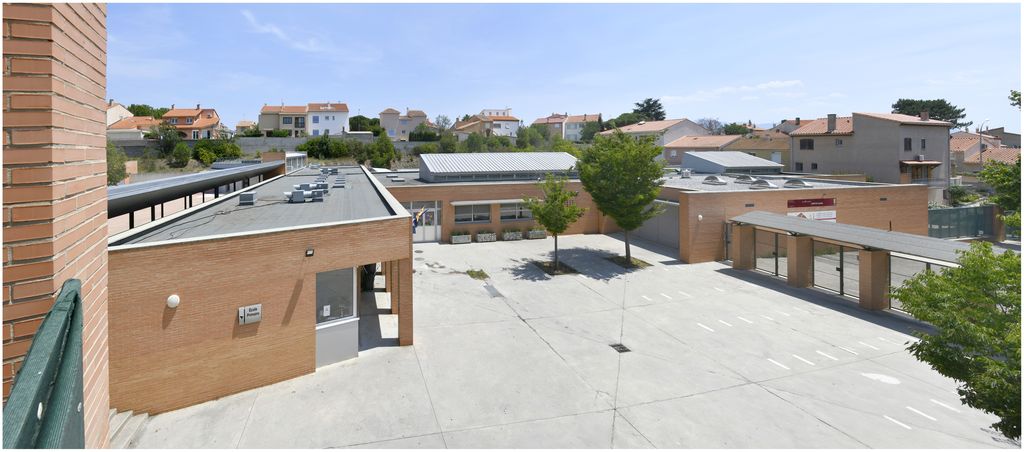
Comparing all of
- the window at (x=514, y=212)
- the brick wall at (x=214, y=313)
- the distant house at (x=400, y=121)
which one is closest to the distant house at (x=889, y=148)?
the window at (x=514, y=212)

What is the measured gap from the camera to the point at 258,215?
15391 millimetres

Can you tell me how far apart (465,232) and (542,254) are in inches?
229

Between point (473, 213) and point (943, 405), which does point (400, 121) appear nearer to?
point (473, 213)

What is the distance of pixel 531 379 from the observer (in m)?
12.3

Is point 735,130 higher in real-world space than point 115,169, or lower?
higher

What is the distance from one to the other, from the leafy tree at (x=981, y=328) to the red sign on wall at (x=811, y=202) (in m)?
20.1

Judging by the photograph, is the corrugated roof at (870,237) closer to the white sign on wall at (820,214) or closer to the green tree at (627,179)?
the white sign on wall at (820,214)

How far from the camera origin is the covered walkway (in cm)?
1744

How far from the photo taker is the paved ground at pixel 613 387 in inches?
386

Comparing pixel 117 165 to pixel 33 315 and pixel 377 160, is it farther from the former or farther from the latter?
pixel 33 315

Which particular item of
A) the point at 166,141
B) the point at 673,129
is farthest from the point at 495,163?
the point at 673,129

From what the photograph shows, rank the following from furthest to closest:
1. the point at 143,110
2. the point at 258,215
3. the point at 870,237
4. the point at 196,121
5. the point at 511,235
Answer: the point at 143,110 → the point at 196,121 → the point at 511,235 → the point at 870,237 → the point at 258,215

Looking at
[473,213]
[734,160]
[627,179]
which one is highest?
[734,160]

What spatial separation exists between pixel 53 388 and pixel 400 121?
118951mm
